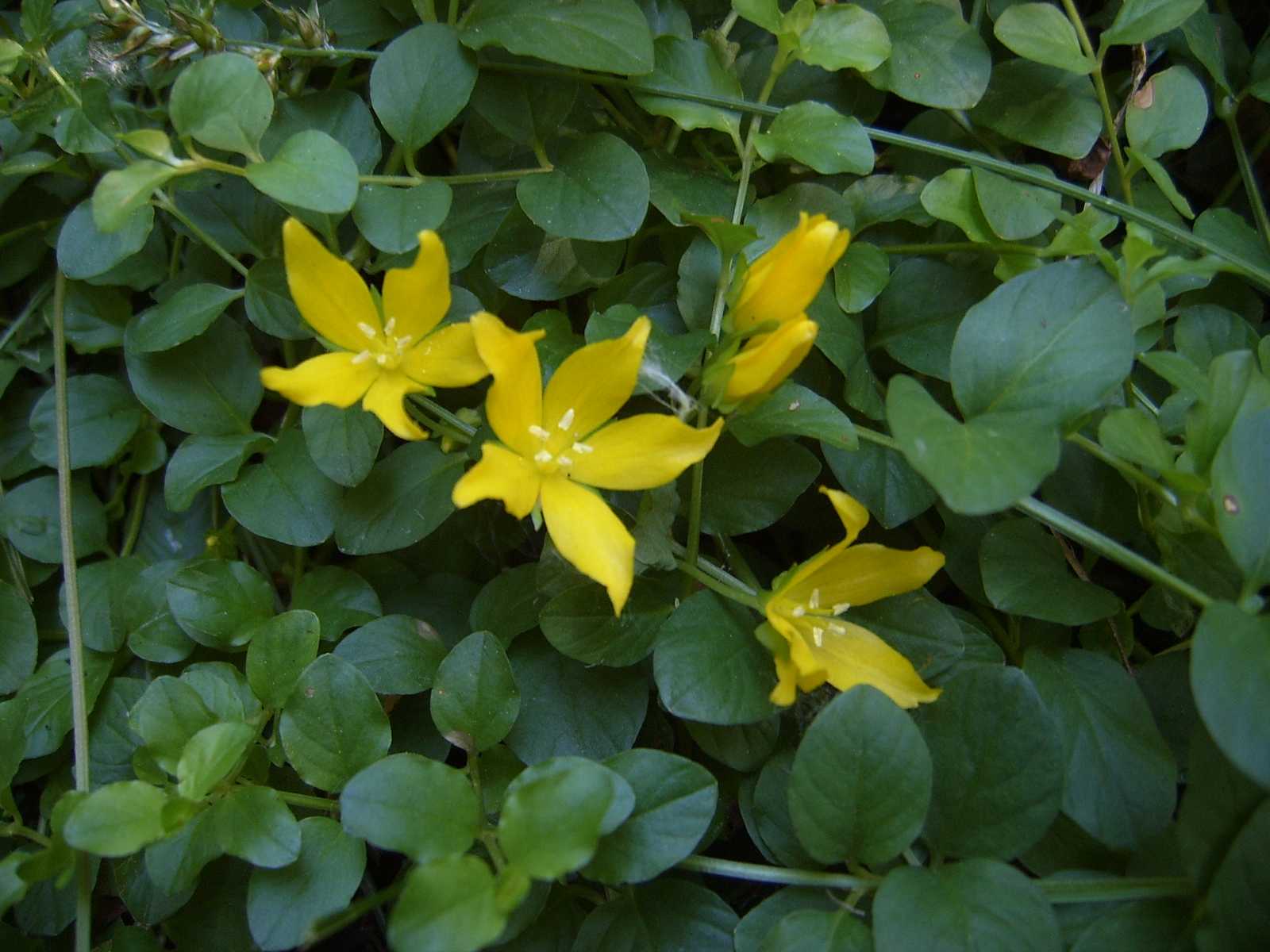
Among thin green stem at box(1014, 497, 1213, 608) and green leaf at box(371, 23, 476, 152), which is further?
green leaf at box(371, 23, 476, 152)

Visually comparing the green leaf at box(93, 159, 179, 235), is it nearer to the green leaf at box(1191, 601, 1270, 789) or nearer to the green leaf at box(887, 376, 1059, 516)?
the green leaf at box(887, 376, 1059, 516)

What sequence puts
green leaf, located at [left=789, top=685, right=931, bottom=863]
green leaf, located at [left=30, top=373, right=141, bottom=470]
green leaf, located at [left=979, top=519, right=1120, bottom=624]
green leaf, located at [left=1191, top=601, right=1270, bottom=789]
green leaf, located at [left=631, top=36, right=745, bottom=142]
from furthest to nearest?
green leaf, located at [left=30, top=373, right=141, bottom=470]
green leaf, located at [left=631, top=36, right=745, bottom=142]
green leaf, located at [left=979, top=519, right=1120, bottom=624]
green leaf, located at [left=789, top=685, right=931, bottom=863]
green leaf, located at [left=1191, top=601, right=1270, bottom=789]

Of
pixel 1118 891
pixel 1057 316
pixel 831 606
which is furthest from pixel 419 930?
pixel 1057 316

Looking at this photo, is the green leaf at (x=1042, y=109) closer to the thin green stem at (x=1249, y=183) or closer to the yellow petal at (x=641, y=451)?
the thin green stem at (x=1249, y=183)

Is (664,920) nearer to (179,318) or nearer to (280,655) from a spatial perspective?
(280,655)

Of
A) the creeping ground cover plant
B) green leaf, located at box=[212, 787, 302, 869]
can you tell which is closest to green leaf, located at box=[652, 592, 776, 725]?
the creeping ground cover plant

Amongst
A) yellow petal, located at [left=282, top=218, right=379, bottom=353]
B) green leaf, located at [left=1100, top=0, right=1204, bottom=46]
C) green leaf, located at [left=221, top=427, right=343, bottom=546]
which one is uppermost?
green leaf, located at [left=1100, top=0, right=1204, bottom=46]

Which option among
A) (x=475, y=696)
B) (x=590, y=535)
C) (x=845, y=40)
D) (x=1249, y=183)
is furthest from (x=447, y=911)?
(x=1249, y=183)
